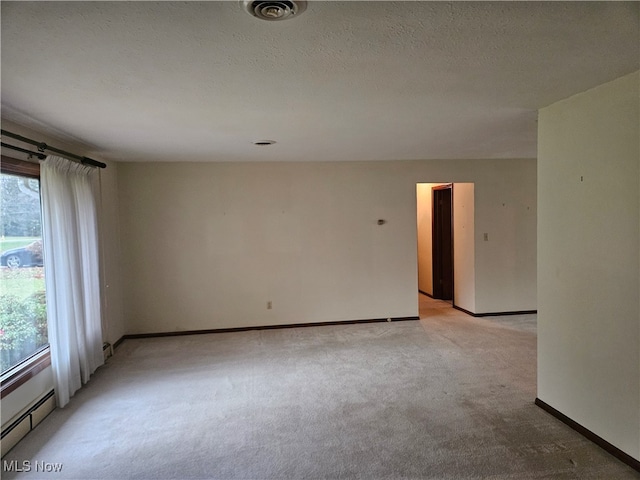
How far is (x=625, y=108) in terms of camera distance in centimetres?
215

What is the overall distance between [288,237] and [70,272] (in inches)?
103

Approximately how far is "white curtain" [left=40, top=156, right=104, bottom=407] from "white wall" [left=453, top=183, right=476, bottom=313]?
462 cm

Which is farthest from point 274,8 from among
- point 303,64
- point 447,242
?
point 447,242

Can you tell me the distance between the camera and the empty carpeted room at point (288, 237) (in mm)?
1646

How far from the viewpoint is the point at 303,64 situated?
1849mm

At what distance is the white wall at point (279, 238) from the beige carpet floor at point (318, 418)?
79 centimetres

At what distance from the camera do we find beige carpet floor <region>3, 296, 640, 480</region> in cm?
227

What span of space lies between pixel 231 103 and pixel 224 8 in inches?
43.5

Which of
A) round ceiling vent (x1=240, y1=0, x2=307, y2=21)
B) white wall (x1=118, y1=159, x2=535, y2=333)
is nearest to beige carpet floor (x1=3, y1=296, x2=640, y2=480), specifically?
white wall (x1=118, y1=159, x2=535, y2=333)

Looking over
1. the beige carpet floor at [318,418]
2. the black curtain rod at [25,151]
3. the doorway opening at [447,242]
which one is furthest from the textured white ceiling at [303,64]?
the doorway opening at [447,242]

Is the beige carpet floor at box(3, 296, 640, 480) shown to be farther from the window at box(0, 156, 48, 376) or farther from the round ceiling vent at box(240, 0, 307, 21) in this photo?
the round ceiling vent at box(240, 0, 307, 21)

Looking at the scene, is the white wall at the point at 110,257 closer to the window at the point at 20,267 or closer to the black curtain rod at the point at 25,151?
the window at the point at 20,267

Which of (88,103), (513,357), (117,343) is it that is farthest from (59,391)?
(513,357)

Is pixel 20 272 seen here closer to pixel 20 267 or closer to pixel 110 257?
pixel 20 267
